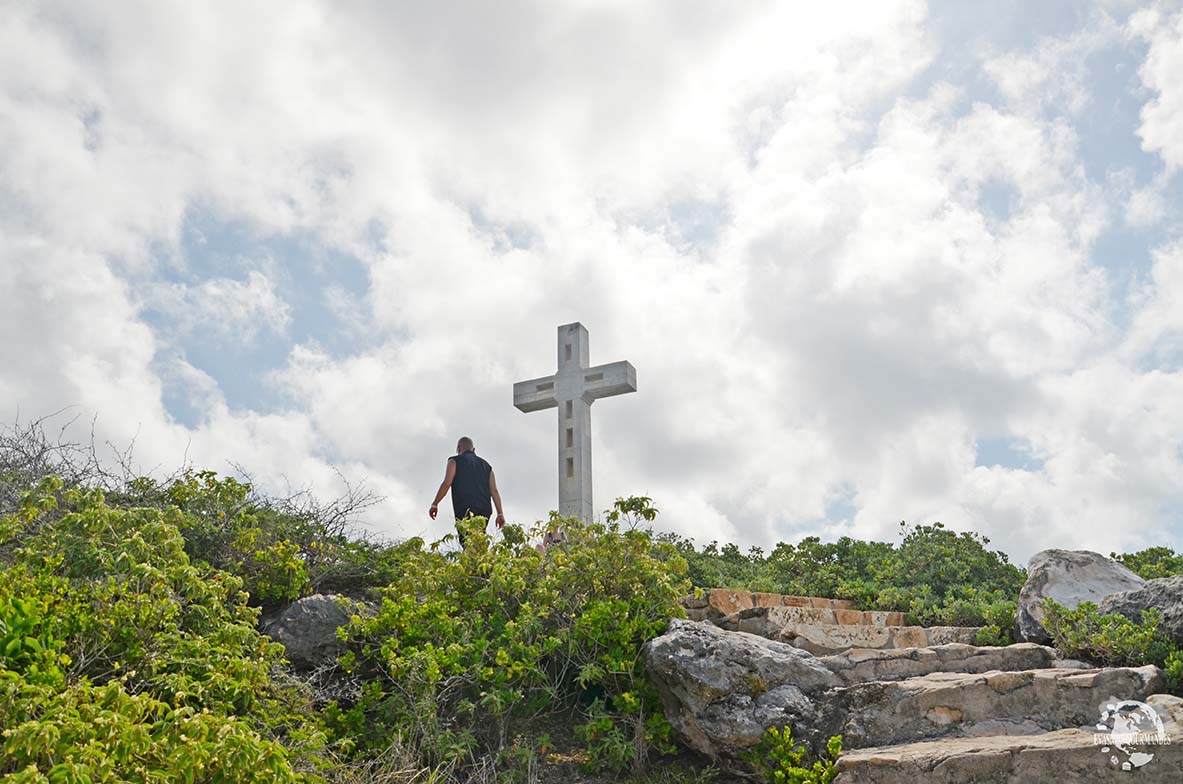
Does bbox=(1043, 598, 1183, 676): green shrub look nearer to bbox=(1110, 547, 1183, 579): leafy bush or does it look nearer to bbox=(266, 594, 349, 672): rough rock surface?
bbox=(1110, 547, 1183, 579): leafy bush

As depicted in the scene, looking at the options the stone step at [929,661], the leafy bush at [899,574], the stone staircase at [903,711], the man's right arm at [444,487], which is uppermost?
the man's right arm at [444,487]

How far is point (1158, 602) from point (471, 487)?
227 inches

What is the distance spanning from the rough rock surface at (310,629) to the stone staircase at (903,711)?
216 centimetres

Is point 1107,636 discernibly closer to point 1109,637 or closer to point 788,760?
point 1109,637

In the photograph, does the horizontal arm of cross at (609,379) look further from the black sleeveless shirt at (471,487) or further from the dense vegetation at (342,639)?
the dense vegetation at (342,639)

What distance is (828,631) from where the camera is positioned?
22.6 ft

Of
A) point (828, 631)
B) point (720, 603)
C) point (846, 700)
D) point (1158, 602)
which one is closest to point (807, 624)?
point (828, 631)

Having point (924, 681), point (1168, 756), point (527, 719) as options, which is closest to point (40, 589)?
point (527, 719)

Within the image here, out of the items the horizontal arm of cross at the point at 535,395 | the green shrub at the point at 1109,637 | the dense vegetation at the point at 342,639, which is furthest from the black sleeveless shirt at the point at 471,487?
the green shrub at the point at 1109,637

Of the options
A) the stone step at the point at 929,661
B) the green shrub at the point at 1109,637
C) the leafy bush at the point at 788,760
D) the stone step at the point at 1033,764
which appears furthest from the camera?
the green shrub at the point at 1109,637

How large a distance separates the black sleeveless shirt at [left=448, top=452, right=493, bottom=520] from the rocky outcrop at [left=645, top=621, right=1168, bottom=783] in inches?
154

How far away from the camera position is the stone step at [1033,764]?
4.53 meters

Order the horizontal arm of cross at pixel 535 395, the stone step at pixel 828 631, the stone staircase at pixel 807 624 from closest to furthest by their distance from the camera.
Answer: the stone step at pixel 828 631 → the stone staircase at pixel 807 624 → the horizontal arm of cross at pixel 535 395

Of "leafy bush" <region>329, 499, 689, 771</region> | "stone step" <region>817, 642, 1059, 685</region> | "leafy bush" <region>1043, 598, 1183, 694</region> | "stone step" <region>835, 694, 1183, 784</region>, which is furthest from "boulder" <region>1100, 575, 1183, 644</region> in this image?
"leafy bush" <region>329, 499, 689, 771</region>
